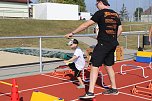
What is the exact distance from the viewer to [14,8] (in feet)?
187

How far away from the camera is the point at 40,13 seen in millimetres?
53812

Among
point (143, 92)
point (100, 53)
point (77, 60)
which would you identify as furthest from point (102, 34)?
point (143, 92)

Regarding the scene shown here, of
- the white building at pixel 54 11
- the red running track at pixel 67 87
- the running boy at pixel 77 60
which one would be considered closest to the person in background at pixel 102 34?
the red running track at pixel 67 87

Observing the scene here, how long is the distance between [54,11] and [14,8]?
30.5 ft

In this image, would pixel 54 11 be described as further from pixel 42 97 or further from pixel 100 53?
pixel 42 97

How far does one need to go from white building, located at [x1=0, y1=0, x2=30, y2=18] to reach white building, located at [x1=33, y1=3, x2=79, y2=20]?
122 inches

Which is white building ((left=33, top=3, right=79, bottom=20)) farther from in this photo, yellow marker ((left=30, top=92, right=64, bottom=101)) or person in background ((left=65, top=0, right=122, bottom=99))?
yellow marker ((left=30, top=92, right=64, bottom=101))

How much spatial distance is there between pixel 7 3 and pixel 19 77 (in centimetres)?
4867

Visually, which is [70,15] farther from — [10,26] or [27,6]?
[10,26]

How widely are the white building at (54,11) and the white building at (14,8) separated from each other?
3.10 metres

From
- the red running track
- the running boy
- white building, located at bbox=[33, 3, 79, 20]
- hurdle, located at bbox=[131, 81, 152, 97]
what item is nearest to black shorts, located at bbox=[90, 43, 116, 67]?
the red running track

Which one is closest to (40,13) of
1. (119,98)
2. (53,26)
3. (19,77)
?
(53,26)

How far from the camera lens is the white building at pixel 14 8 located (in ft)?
176

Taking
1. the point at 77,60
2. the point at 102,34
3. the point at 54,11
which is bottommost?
the point at 77,60
